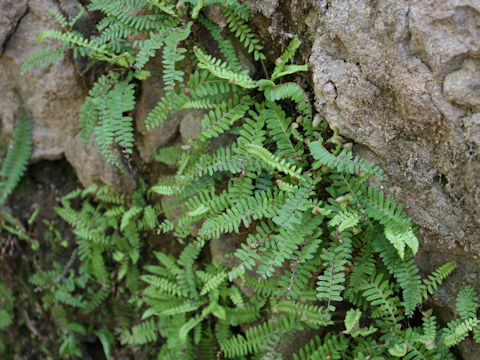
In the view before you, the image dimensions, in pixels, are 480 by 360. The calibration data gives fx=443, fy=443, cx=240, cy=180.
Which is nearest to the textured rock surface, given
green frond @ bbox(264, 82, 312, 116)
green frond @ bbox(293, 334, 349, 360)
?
green frond @ bbox(264, 82, 312, 116)

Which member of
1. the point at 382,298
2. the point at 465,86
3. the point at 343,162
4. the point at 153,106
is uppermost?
the point at 465,86

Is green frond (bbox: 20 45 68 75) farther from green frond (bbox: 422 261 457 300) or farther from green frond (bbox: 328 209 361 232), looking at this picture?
green frond (bbox: 422 261 457 300)

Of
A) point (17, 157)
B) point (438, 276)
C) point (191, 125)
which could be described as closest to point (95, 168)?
point (17, 157)

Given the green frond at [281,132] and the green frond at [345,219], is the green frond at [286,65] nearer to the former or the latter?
the green frond at [281,132]

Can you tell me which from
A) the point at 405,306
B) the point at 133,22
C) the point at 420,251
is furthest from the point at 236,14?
the point at 405,306

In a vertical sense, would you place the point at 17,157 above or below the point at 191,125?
below

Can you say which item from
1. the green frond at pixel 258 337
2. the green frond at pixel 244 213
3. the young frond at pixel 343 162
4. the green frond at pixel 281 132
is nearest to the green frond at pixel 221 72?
the green frond at pixel 281 132

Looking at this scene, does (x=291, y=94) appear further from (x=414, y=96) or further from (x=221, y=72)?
(x=414, y=96)
